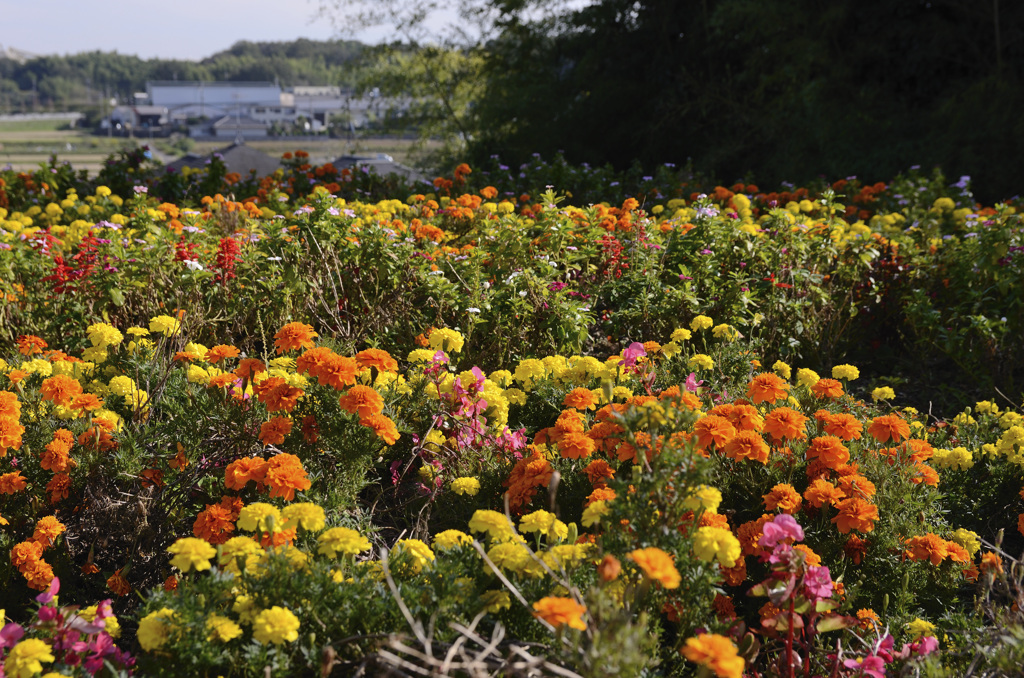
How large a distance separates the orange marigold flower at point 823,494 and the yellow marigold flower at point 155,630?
1.45 meters

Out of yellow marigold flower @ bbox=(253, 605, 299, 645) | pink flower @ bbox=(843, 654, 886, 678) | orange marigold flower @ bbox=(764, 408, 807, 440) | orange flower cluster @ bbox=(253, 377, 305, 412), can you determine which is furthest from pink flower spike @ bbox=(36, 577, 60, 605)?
orange marigold flower @ bbox=(764, 408, 807, 440)

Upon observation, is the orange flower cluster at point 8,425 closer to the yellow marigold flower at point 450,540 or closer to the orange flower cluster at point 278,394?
the orange flower cluster at point 278,394

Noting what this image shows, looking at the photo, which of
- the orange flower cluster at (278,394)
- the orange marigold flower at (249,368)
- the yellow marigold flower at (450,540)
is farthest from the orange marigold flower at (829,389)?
the orange marigold flower at (249,368)

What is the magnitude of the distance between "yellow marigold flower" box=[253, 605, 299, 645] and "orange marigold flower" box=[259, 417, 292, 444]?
2.17ft

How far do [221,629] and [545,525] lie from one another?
66 centimetres

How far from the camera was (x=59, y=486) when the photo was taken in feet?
6.31

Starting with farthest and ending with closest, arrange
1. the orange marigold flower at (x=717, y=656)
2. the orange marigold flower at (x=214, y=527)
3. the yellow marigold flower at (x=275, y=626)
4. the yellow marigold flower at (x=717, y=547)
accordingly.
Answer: the orange marigold flower at (x=214, y=527) < the yellow marigold flower at (x=717, y=547) < the yellow marigold flower at (x=275, y=626) < the orange marigold flower at (x=717, y=656)

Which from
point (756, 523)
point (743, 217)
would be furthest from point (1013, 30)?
point (756, 523)

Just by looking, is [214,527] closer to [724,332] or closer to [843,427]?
[843,427]

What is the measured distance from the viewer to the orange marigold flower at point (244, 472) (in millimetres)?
1698

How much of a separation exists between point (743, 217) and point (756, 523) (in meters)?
3.05

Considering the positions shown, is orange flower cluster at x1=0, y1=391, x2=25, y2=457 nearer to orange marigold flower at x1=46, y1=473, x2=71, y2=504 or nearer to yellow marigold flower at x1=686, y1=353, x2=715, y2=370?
orange marigold flower at x1=46, y1=473, x2=71, y2=504

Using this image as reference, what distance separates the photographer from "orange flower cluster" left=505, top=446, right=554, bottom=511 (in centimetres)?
184

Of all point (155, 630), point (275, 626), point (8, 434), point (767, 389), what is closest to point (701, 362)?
point (767, 389)
